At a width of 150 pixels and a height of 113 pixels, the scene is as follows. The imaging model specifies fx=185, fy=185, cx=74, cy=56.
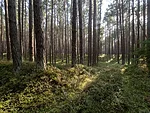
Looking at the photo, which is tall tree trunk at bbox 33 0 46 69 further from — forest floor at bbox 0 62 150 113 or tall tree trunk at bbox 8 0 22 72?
tall tree trunk at bbox 8 0 22 72

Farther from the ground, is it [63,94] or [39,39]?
[39,39]

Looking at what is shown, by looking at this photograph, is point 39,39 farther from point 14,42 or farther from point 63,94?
A: point 63,94

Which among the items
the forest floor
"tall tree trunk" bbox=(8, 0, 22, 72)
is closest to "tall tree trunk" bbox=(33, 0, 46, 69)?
the forest floor

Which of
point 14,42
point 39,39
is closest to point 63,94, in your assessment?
point 39,39

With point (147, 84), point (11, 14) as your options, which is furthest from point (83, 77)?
point (11, 14)

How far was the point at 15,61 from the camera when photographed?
8109mm

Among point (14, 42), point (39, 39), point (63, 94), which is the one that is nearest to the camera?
point (63, 94)

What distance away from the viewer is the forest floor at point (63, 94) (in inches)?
226

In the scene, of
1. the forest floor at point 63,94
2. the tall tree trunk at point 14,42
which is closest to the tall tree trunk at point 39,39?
the forest floor at point 63,94

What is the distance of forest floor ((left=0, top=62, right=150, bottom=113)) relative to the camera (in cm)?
574

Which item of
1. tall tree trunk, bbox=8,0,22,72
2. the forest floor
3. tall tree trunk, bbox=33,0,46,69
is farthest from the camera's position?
tall tree trunk, bbox=8,0,22,72

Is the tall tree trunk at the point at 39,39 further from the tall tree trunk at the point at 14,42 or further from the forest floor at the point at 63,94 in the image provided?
the tall tree trunk at the point at 14,42

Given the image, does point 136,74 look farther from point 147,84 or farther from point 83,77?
point 83,77

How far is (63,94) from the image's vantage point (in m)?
6.83
